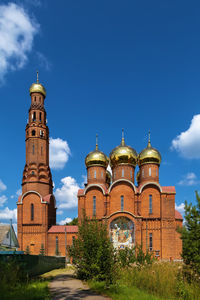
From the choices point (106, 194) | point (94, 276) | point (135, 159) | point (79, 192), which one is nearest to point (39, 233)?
point (79, 192)

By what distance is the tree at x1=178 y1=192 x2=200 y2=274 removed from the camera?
9527 mm

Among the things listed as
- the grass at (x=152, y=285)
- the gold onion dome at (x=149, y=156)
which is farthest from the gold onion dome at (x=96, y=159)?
the grass at (x=152, y=285)

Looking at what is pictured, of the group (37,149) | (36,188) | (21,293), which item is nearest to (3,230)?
(36,188)

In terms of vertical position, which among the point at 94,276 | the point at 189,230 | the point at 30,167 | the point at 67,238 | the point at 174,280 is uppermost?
the point at 30,167

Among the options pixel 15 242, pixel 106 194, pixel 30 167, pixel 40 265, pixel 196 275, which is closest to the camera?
pixel 196 275

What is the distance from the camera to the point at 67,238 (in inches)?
1232

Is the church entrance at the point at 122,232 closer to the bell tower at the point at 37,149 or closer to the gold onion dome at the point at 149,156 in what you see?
the gold onion dome at the point at 149,156

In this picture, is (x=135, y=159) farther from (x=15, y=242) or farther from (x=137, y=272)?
(x=137, y=272)

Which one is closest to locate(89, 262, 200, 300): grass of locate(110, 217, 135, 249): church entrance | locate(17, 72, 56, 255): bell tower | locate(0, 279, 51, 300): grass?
locate(0, 279, 51, 300): grass

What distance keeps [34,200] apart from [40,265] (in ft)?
57.1

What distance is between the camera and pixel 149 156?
32.8 metres

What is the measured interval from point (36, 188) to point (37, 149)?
4536 mm

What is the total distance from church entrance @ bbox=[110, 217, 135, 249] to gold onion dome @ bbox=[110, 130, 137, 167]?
6.79m

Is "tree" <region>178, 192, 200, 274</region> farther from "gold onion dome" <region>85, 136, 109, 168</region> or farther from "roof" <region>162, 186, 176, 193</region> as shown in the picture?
"gold onion dome" <region>85, 136, 109, 168</region>
